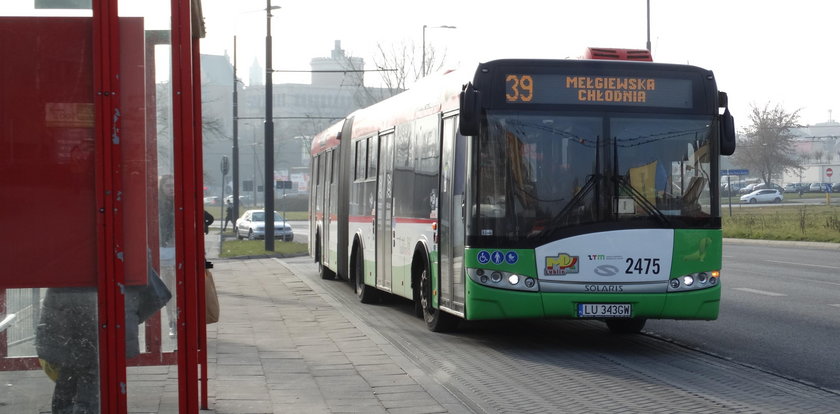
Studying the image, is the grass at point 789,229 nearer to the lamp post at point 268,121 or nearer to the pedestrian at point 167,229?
the lamp post at point 268,121

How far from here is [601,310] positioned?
11.6m

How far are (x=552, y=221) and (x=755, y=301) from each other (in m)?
6.65

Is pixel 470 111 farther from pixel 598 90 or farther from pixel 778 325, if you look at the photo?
pixel 778 325

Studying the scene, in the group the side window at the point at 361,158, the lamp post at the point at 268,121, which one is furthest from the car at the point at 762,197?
A: the side window at the point at 361,158

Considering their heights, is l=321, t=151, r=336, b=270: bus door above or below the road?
above

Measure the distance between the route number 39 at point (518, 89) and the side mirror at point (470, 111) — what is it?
19.3 inches

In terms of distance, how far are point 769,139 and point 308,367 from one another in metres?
83.2

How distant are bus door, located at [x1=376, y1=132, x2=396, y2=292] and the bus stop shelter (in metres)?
9.89

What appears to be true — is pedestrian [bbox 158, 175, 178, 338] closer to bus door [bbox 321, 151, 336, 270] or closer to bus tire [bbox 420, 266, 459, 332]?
bus tire [bbox 420, 266, 459, 332]

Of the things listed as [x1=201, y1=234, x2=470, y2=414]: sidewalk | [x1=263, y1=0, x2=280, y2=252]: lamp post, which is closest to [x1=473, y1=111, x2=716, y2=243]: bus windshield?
[x1=201, y1=234, x2=470, y2=414]: sidewalk

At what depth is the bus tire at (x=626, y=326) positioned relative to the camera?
1327 cm

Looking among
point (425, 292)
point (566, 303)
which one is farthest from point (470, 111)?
point (425, 292)

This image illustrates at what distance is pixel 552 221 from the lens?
1163 centimetres

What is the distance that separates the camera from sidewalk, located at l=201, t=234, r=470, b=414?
8359 mm
